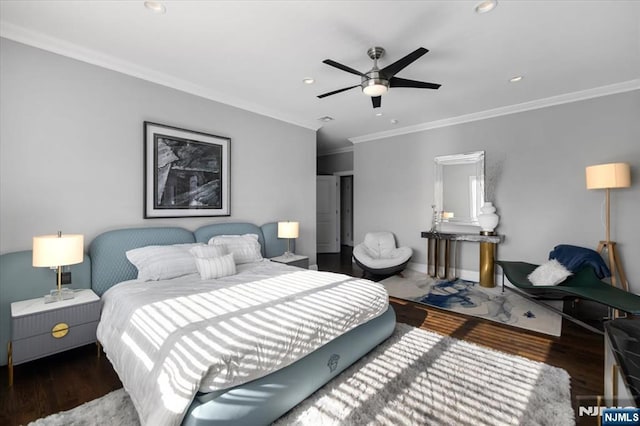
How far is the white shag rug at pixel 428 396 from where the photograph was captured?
5.60ft

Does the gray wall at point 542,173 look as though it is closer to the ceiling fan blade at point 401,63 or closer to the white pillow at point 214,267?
the ceiling fan blade at point 401,63

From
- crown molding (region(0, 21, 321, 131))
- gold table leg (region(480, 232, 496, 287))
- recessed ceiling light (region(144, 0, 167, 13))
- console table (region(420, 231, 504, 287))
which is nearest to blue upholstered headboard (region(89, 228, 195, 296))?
crown molding (region(0, 21, 321, 131))

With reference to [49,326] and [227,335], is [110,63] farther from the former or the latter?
[227,335]

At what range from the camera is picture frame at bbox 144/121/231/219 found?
3281mm

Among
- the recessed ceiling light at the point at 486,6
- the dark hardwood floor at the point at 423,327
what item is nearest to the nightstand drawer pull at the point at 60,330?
the dark hardwood floor at the point at 423,327

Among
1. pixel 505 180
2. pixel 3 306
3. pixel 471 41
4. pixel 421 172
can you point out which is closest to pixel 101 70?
pixel 3 306

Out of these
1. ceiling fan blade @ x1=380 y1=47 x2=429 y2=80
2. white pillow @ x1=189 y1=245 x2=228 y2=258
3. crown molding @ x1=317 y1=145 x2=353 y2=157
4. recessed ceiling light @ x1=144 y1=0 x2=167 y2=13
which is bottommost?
white pillow @ x1=189 y1=245 x2=228 y2=258

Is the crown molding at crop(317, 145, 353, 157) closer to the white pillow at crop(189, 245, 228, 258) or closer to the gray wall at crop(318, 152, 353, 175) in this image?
the gray wall at crop(318, 152, 353, 175)

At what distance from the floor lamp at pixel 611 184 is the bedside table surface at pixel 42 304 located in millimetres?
5374

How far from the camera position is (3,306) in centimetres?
229

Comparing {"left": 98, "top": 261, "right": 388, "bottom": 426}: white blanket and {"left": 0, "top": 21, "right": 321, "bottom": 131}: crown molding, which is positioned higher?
{"left": 0, "top": 21, "right": 321, "bottom": 131}: crown molding

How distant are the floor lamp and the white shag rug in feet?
7.51

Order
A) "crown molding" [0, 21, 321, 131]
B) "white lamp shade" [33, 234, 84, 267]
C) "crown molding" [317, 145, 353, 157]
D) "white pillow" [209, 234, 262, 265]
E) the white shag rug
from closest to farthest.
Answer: the white shag rug → "white lamp shade" [33, 234, 84, 267] → "crown molding" [0, 21, 321, 131] → "white pillow" [209, 234, 262, 265] → "crown molding" [317, 145, 353, 157]

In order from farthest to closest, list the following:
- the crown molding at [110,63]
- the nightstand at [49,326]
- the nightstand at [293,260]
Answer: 1. the nightstand at [293,260]
2. the crown molding at [110,63]
3. the nightstand at [49,326]
